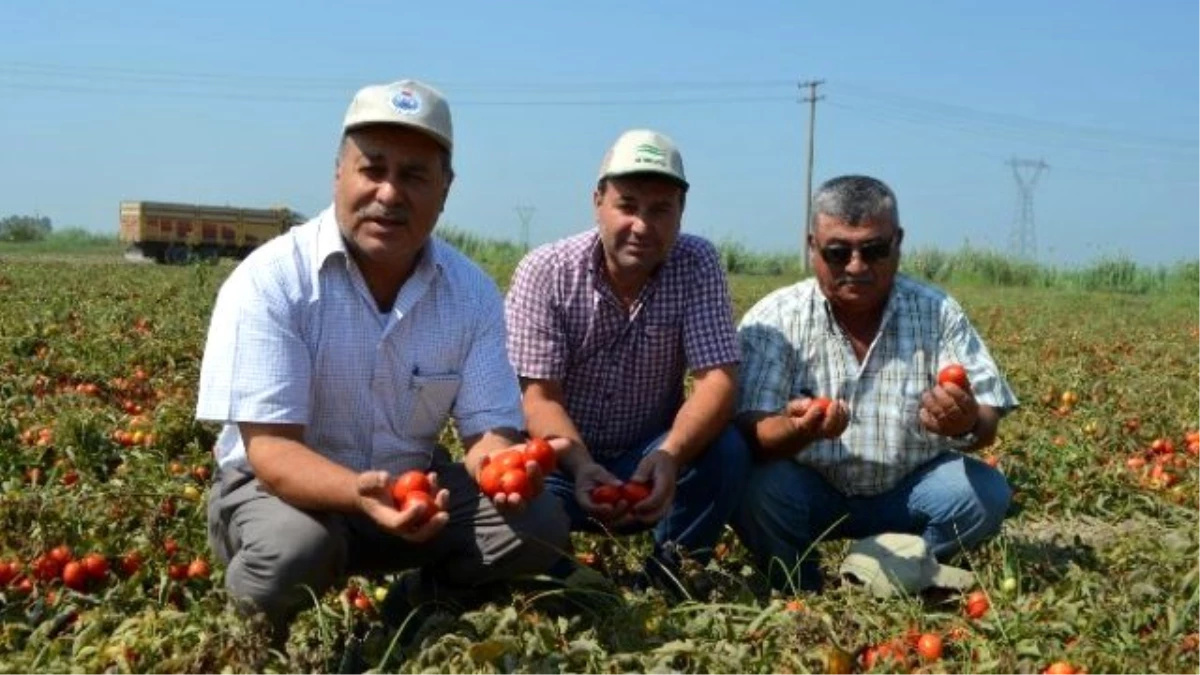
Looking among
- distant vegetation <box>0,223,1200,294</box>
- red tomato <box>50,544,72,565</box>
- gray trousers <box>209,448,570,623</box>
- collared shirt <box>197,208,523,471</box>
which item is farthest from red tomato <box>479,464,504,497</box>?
distant vegetation <box>0,223,1200,294</box>

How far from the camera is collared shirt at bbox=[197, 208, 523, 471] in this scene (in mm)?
3047

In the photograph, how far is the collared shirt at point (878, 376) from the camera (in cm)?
394

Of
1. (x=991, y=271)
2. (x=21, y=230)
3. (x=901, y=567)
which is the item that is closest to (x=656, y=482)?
(x=901, y=567)

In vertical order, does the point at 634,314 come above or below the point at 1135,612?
above

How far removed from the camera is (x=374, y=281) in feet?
10.7

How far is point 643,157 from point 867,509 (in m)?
1.28

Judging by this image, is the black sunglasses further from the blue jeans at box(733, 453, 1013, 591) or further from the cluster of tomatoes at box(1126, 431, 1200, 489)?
the cluster of tomatoes at box(1126, 431, 1200, 489)

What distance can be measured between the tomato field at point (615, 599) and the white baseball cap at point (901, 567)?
7 centimetres

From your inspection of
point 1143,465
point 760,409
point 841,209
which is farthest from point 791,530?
point 1143,465

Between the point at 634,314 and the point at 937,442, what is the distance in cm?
100

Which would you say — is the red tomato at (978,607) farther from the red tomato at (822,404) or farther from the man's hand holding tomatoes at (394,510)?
the man's hand holding tomatoes at (394,510)

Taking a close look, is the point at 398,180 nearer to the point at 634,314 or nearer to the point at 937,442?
the point at 634,314

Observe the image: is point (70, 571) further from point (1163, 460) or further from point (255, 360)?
point (1163, 460)

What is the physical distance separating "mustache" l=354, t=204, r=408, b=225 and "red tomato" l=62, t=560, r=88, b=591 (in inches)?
56.1
